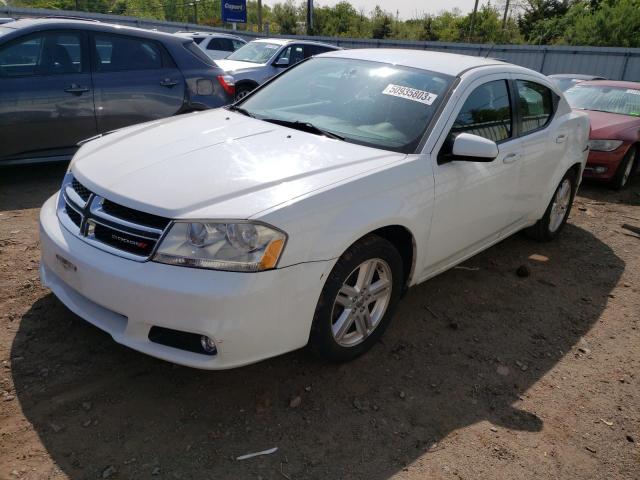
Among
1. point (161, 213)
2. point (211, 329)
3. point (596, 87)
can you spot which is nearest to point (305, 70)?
point (161, 213)

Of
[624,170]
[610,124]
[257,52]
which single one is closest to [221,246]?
[624,170]

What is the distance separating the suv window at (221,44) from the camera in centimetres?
1686

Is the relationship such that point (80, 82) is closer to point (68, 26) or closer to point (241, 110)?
point (68, 26)

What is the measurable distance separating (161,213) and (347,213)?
0.90 meters

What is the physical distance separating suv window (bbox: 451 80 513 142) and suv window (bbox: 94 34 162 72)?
4083mm

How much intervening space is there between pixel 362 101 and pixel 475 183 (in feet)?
3.05

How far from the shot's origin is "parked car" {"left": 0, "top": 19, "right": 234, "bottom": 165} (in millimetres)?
5340

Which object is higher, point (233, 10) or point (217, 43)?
point (233, 10)

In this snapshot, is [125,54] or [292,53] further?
[292,53]

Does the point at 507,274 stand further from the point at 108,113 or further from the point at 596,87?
the point at 596,87

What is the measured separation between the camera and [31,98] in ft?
17.6

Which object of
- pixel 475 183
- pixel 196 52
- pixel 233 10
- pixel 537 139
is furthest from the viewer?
pixel 233 10

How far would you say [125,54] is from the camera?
20.0ft

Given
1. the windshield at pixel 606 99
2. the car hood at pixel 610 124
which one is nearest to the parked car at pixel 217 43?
the windshield at pixel 606 99
